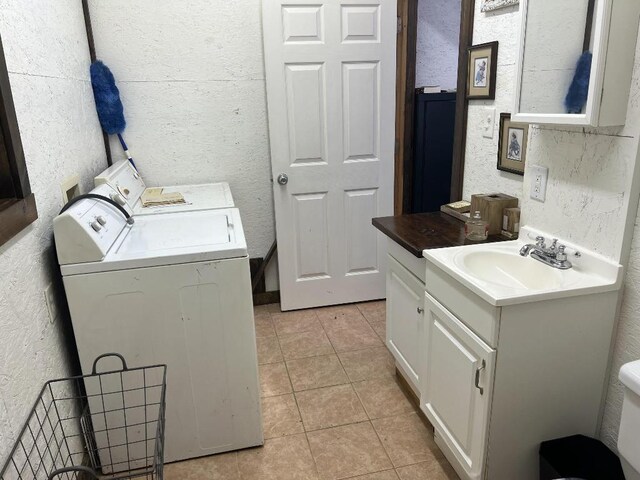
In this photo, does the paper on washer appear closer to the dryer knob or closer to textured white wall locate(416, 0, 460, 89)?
the dryer knob

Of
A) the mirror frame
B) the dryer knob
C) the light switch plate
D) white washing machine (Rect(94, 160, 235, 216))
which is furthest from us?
white washing machine (Rect(94, 160, 235, 216))

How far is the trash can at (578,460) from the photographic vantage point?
1.48m

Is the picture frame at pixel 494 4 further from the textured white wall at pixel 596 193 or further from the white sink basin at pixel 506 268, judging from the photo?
the white sink basin at pixel 506 268

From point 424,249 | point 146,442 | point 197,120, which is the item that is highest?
point 197,120

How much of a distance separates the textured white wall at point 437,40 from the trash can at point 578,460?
9.77ft

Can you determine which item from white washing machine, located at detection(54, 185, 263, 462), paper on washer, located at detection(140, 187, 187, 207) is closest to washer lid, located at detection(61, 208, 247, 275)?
white washing machine, located at detection(54, 185, 263, 462)

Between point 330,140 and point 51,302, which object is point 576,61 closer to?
point 330,140

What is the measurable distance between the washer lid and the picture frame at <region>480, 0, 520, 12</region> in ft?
4.70

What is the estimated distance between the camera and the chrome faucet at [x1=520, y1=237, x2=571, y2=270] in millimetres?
1601

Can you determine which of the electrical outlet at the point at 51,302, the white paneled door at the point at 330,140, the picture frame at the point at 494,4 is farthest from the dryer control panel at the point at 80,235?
the picture frame at the point at 494,4

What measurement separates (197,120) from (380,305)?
171 centimetres

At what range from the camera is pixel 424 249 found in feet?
5.98

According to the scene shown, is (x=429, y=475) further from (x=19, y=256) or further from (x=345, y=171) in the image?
(x=345, y=171)

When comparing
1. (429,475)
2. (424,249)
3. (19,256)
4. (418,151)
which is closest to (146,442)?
(19,256)
